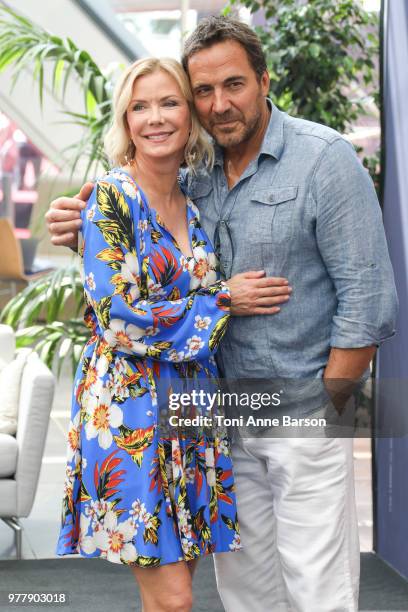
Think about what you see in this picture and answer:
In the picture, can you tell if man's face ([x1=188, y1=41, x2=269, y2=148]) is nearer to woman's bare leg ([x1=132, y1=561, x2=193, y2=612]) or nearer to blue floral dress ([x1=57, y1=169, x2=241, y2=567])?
blue floral dress ([x1=57, y1=169, x2=241, y2=567])

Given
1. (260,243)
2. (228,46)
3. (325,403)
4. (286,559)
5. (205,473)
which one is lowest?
(286,559)

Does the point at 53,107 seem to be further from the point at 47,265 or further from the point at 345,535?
the point at 345,535

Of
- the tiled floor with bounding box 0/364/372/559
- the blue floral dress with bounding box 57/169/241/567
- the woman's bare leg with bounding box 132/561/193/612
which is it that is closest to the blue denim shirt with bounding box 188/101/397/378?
the blue floral dress with bounding box 57/169/241/567

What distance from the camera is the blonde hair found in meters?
2.17

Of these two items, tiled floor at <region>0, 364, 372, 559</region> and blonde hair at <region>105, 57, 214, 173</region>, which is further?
tiled floor at <region>0, 364, 372, 559</region>

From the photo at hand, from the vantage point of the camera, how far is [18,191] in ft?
40.3

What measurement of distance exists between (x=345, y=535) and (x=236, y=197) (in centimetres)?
78

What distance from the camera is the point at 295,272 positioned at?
2.17m

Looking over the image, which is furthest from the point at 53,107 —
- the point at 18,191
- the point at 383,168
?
the point at 383,168

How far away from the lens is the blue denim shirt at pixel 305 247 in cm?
209

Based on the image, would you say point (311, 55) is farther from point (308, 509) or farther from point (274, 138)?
point (308, 509)

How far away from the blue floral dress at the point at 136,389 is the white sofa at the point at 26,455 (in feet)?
6.32

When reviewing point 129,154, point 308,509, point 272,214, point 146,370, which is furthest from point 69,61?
point 308,509

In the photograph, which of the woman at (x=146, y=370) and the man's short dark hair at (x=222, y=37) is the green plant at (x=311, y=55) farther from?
the woman at (x=146, y=370)
